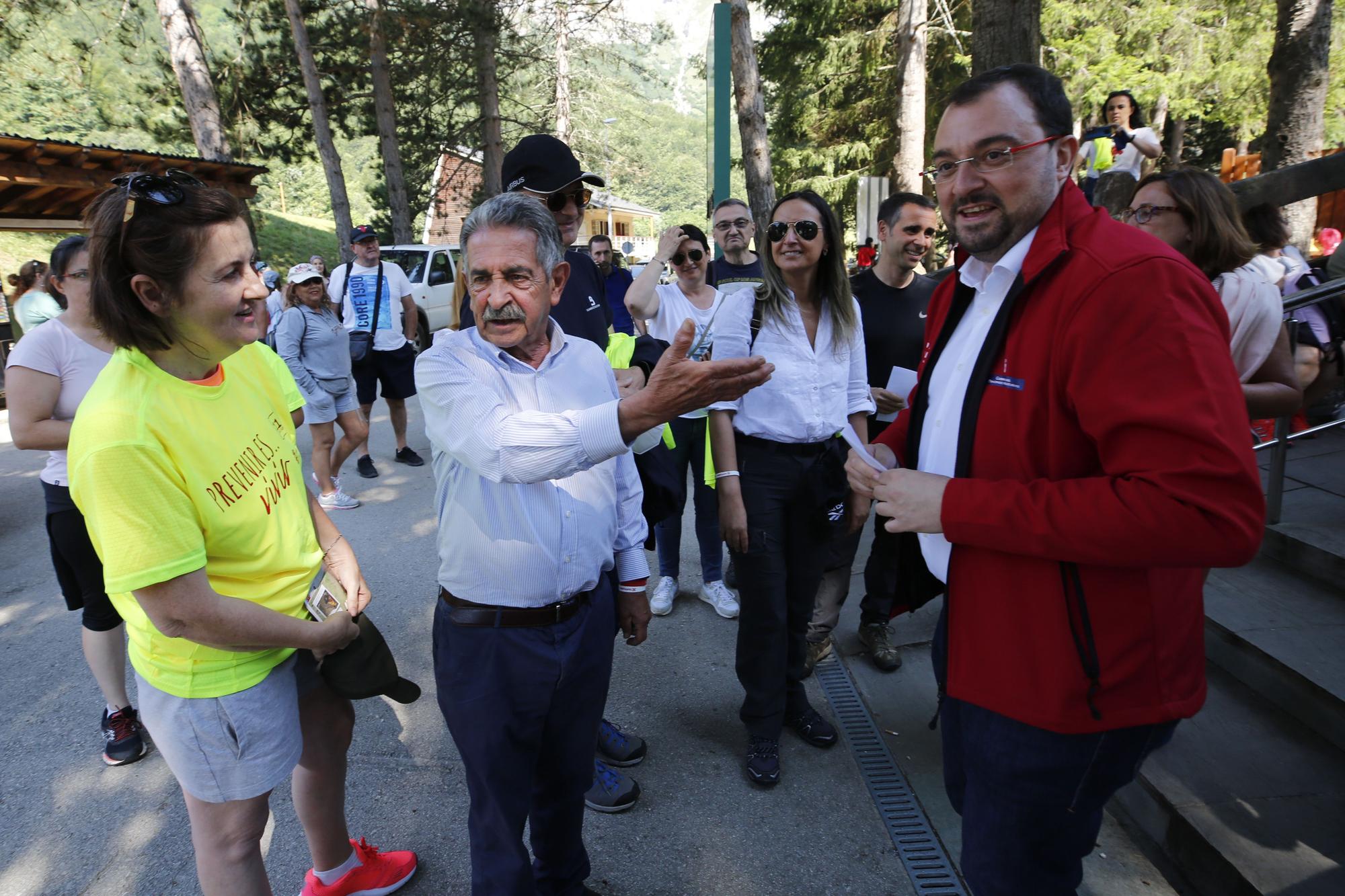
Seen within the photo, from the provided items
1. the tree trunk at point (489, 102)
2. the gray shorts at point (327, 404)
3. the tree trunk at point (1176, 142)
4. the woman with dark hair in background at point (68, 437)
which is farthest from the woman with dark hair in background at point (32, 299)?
the tree trunk at point (1176, 142)

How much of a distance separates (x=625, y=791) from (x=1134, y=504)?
2199 millimetres

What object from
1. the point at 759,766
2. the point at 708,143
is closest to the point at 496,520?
the point at 759,766

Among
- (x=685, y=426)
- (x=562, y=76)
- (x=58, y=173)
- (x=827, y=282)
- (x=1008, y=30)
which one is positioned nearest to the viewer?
(x=827, y=282)

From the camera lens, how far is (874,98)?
68.7 ft

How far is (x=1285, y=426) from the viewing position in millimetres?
3326

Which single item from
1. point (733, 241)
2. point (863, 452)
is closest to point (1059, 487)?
point (863, 452)

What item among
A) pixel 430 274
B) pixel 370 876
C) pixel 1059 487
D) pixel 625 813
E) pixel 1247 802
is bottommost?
pixel 625 813

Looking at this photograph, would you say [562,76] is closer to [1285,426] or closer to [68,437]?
[68,437]

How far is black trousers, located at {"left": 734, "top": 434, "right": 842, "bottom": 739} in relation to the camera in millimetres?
2820

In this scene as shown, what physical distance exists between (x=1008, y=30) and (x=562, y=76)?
18987 millimetres

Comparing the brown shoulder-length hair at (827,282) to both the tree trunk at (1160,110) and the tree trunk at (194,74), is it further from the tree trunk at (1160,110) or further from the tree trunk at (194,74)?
the tree trunk at (1160,110)

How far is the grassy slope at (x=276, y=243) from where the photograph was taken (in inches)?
950

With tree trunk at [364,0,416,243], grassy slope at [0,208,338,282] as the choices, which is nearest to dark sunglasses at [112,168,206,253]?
tree trunk at [364,0,416,243]

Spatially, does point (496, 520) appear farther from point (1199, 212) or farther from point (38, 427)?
point (1199, 212)
